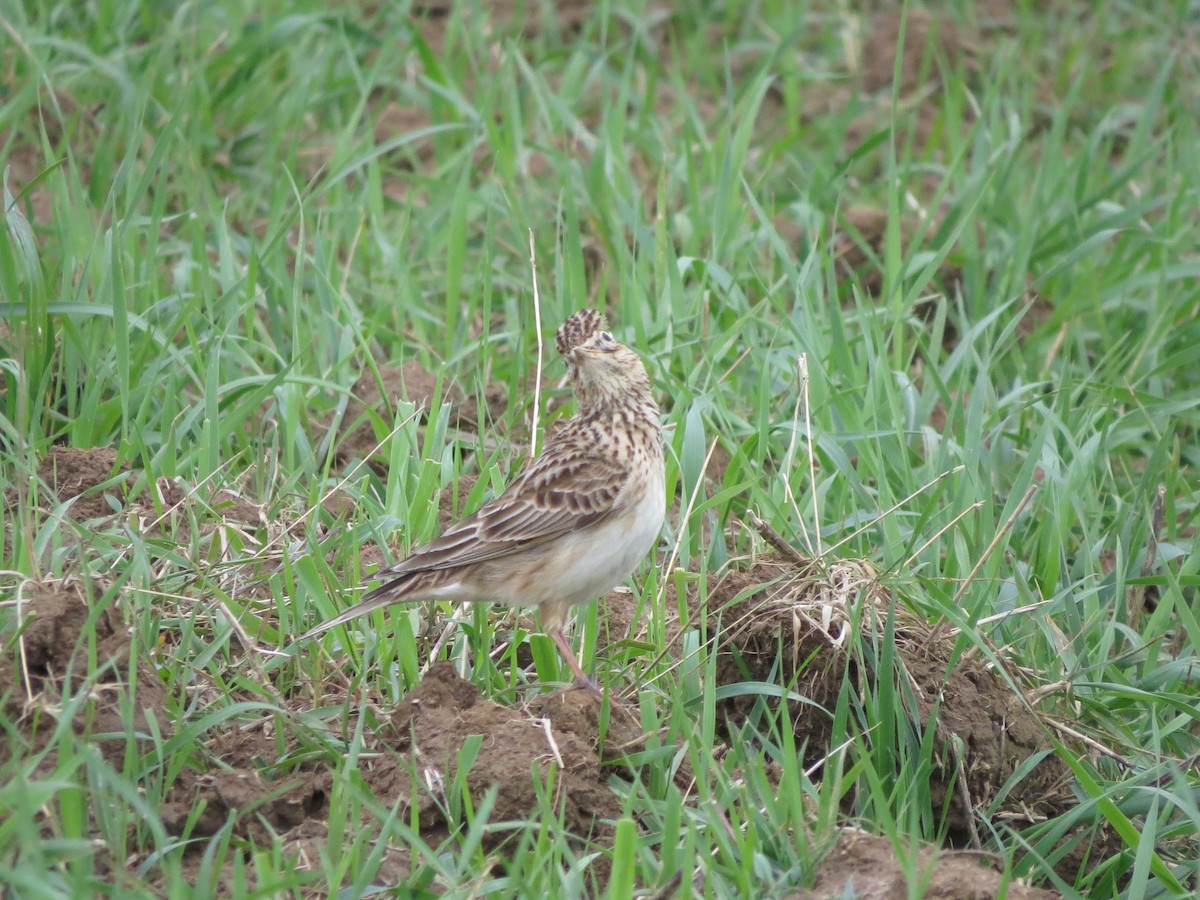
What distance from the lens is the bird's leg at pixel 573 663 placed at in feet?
15.7

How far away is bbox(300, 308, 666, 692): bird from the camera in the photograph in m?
4.89

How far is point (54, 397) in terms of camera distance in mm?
6023

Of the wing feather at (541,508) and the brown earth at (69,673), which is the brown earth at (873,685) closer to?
the wing feather at (541,508)

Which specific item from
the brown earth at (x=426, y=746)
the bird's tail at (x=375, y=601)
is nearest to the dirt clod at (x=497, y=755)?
the brown earth at (x=426, y=746)

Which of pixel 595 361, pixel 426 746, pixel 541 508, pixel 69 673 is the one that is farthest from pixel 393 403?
pixel 69 673

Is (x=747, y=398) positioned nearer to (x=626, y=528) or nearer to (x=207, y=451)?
(x=626, y=528)

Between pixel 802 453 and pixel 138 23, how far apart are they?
4.98 meters

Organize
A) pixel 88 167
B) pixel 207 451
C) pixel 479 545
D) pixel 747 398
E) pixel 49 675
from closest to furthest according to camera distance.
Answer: pixel 49 675 < pixel 479 545 < pixel 207 451 < pixel 747 398 < pixel 88 167

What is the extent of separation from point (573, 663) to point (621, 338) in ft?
7.82

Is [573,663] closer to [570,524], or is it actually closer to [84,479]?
[570,524]

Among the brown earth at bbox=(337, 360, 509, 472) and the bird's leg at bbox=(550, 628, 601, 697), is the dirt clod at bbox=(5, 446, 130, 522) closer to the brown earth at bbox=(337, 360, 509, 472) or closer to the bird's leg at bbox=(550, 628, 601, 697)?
the brown earth at bbox=(337, 360, 509, 472)

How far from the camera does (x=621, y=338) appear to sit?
6.94 metres

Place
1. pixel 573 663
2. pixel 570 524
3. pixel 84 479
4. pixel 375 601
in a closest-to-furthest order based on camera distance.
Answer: pixel 375 601, pixel 573 663, pixel 570 524, pixel 84 479

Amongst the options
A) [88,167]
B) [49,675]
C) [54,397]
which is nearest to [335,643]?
[49,675]
